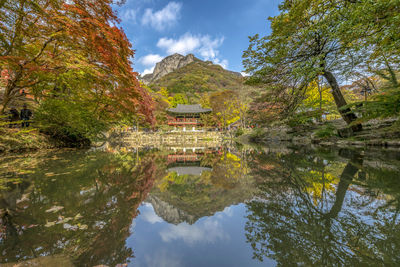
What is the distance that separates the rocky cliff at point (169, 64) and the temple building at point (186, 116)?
70.9m

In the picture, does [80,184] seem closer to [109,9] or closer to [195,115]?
[109,9]

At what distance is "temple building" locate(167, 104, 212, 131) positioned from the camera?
25.8 meters

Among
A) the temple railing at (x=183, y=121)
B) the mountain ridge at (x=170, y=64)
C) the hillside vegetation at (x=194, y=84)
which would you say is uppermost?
the mountain ridge at (x=170, y=64)

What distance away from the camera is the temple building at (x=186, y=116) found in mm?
25797

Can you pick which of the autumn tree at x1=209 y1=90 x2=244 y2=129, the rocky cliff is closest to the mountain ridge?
the rocky cliff

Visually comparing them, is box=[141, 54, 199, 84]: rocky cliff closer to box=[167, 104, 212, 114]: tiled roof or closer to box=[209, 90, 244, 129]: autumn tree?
box=[167, 104, 212, 114]: tiled roof

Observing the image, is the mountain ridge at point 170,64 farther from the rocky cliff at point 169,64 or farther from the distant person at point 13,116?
the distant person at point 13,116

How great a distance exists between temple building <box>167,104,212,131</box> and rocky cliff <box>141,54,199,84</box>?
7091 cm

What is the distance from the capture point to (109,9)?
13.2ft

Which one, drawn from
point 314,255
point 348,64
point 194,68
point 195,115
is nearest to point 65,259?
point 314,255

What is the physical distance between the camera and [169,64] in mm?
93438

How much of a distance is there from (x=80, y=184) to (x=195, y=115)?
2494cm

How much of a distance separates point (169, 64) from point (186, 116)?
77.4 meters

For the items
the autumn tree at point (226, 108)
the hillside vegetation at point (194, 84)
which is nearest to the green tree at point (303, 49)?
the autumn tree at point (226, 108)
